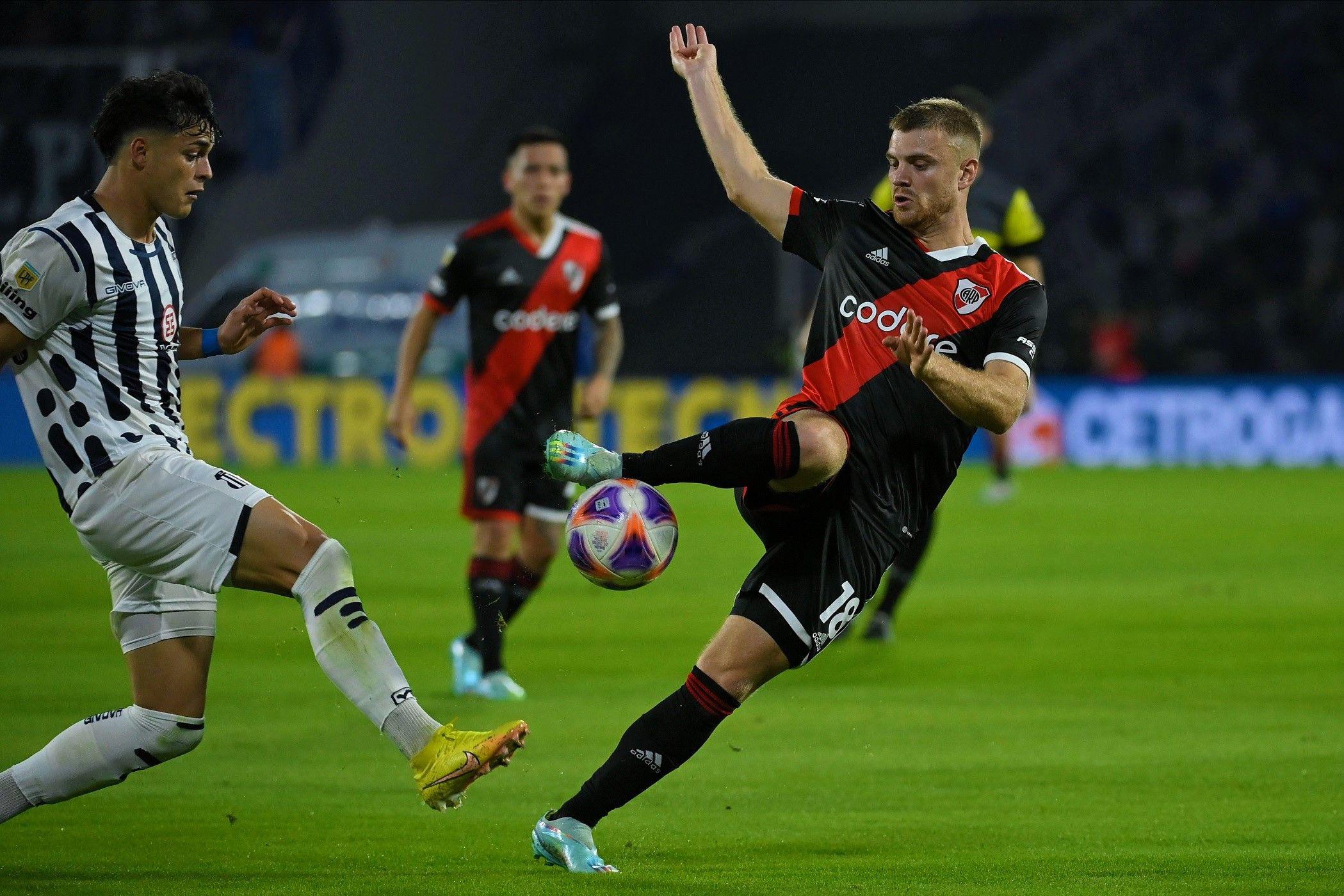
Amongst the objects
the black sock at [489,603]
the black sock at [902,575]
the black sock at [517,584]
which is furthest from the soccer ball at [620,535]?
the black sock at [902,575]

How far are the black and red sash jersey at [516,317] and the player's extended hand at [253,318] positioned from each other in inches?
136

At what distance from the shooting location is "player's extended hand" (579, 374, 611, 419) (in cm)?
865

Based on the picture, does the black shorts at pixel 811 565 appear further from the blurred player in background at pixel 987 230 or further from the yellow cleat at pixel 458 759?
the blurred player in background at pixel 987 230

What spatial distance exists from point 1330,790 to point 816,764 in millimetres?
1786

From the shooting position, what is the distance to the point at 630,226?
112 ft

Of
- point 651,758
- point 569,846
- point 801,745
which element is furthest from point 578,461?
point 801,745

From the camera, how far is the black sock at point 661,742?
4.93m

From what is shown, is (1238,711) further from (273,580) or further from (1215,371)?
(1215,371)

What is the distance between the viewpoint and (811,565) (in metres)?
4.98

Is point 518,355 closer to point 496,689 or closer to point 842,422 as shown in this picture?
point 496,689

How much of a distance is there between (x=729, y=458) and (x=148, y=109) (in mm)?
1774

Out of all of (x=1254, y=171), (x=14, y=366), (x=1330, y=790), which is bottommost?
(x=1330, y=790)

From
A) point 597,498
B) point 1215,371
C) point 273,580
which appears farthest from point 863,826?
point 1215,371

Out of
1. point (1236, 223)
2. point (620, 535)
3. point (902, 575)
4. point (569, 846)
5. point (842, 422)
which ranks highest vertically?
point (1236, 223)
